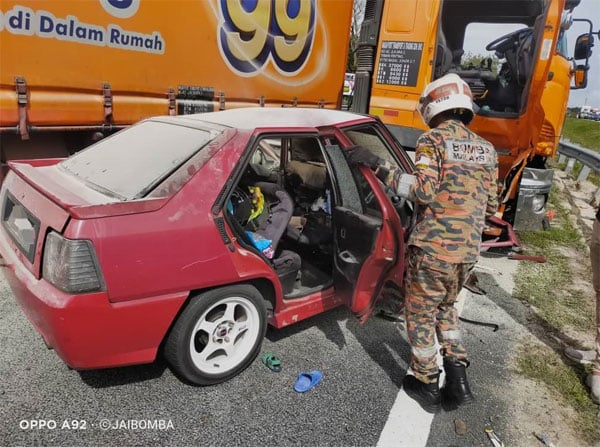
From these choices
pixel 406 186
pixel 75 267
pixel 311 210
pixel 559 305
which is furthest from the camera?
pixel 559 305

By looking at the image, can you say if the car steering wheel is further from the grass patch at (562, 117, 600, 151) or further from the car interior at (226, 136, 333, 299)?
the grass patch at (562, 117, 600, 151)

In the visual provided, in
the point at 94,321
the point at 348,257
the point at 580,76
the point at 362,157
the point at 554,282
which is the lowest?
the point at 554,282

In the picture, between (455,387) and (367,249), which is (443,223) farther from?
(455,387)

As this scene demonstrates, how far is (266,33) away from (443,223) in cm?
398

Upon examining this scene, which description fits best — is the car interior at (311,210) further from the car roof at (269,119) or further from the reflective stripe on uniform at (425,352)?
the reflective stripe on uniform at (425,352)

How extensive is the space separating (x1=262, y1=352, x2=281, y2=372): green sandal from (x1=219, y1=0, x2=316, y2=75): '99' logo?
11.6 ft

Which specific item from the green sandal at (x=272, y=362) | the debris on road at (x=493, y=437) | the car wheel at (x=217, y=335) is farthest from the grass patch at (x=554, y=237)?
the car wheel at (x=217, y=335)

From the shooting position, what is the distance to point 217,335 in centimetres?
255

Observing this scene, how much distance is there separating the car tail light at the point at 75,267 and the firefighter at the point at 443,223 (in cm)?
162

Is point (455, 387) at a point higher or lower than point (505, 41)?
lower

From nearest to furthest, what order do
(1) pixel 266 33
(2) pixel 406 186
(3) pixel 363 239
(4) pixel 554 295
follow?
(2) pixel 406 186 → (3) pixel 363 239 → (4) pixel 554 295 → (1) pixel 266 33

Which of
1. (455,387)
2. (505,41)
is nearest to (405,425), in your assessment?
(455,387)

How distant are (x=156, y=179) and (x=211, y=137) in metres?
0.44

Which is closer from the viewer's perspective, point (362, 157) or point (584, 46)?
point (362, 157)
